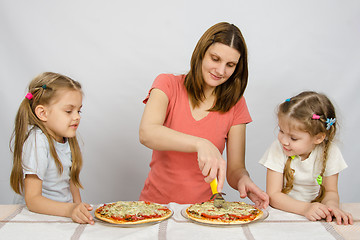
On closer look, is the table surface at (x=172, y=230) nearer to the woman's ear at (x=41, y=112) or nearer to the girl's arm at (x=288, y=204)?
the girl's arm at (x=288, y=204)

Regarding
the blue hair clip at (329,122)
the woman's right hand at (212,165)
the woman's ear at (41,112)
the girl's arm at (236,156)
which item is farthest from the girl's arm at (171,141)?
the blue hair clip at (329,122)

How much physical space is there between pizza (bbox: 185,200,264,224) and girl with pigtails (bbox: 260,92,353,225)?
219 millimetres

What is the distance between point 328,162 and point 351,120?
3.75ft

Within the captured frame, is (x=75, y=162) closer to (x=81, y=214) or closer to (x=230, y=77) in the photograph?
(x=81, y=214)

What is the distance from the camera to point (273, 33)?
259 centimetres

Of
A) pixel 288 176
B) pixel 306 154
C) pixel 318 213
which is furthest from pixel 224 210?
pixel 306 154

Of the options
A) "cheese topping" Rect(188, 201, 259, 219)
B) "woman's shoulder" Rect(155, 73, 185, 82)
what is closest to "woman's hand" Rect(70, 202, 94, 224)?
"cheese topping" Rect(188, 201, 259, 219)

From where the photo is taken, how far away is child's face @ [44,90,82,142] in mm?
1531

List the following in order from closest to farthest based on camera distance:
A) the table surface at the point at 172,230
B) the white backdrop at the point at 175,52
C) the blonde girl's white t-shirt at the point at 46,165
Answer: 1. the table surface at the point at 172,230
2. the blonde girl's white t-shirt at the point at 46,165
3. the white backdrop at the point at 175,52

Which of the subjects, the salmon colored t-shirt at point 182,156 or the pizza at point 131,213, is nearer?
the pizza at point 131,213

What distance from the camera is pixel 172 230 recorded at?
1.16 m

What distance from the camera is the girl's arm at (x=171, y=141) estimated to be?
4.21 ft

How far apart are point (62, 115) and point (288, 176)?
91cm

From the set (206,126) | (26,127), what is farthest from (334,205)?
(26,127)
